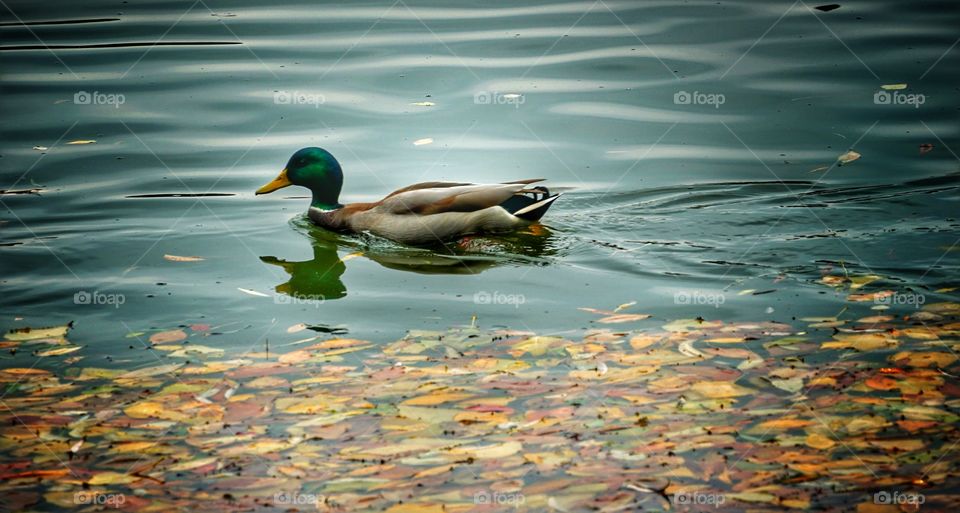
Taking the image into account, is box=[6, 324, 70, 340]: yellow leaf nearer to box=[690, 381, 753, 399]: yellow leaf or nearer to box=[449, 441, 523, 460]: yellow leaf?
box=[449, 441, 523, 460]: yellow leaf

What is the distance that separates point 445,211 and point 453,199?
0.13 meters

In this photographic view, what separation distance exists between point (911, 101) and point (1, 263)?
361 inches

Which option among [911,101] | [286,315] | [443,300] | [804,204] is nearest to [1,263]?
[286,315]

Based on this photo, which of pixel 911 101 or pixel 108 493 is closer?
pixel 108 493

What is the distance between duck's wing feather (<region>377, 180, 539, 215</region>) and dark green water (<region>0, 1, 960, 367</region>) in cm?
35

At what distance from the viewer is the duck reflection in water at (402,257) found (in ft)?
28.7

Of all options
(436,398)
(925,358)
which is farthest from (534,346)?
(925,358)

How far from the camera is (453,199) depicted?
31.6ft

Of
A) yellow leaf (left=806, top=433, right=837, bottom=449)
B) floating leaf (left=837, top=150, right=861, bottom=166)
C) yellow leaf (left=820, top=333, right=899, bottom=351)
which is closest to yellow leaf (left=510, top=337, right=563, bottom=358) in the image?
yellow leaf (left=820, top=333, right=899, bottom=351)

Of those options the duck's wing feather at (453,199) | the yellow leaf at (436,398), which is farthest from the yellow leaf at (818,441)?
the duck's wing feather at (453,199)

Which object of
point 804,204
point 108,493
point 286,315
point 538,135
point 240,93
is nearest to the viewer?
point 108,493

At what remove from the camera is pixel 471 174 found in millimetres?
10828

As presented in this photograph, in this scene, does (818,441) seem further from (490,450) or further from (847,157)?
(847,157)

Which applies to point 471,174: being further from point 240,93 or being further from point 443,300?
point 240,93
